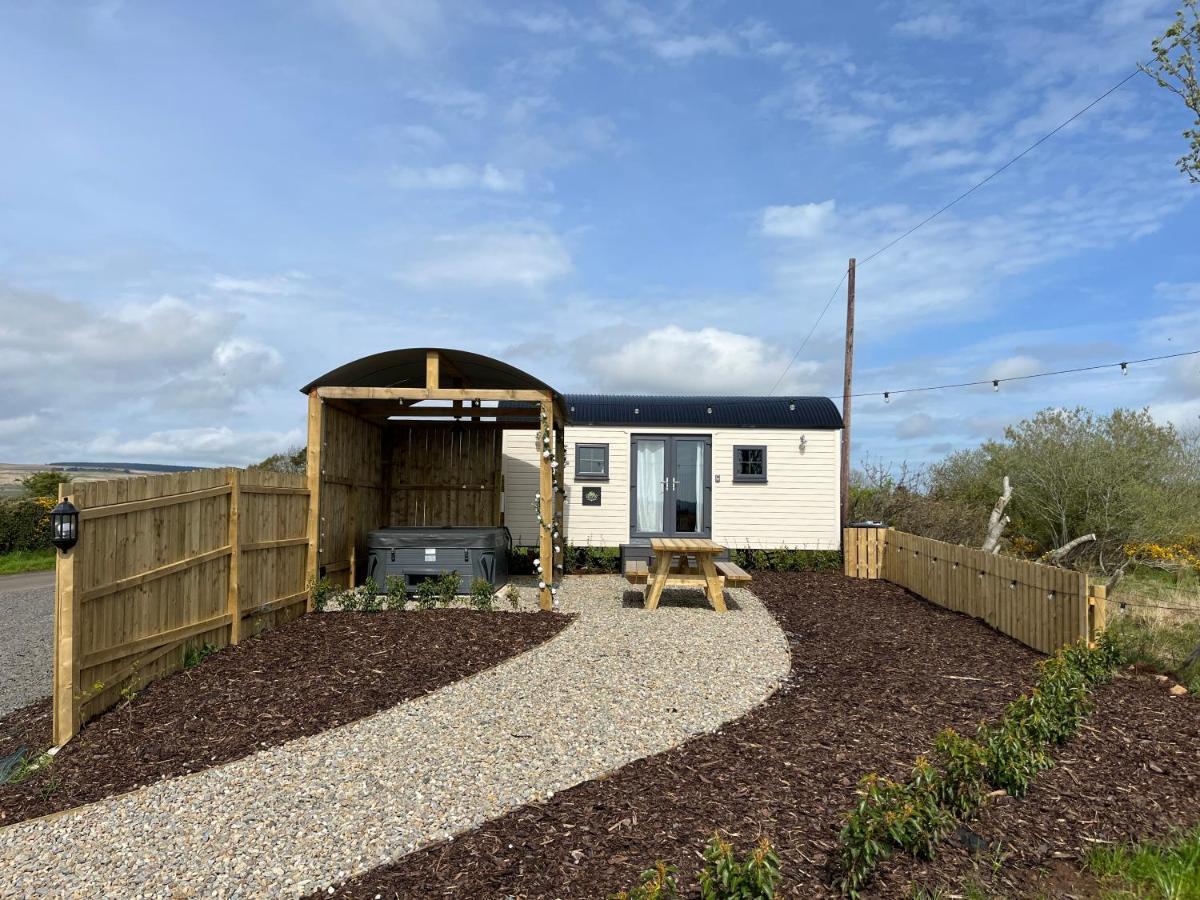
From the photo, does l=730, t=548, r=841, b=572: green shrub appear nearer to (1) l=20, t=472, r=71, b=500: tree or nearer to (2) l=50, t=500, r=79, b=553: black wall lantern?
(2) l=50, t=500, r=79, b=553: black wall lantern

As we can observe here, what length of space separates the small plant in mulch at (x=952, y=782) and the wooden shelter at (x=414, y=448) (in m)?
5.61

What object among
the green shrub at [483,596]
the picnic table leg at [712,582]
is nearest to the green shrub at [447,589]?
the green shrub at [483,596]

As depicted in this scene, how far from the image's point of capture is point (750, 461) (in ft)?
48.0

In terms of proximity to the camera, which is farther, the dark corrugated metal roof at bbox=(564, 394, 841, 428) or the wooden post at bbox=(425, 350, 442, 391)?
the dark corrugated metal roof at bbox=(564, 394, 841, 428)

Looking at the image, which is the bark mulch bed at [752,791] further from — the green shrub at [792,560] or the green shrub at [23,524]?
the green shrub at [23,524]

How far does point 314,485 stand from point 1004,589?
7.60m

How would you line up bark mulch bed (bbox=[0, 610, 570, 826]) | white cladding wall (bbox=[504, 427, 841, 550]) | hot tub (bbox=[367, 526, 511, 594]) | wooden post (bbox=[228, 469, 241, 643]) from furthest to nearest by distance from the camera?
1. white cladding wall (bbox=[504, 427, 841, 550])
2. hot tub (bbox=[367, 526, 511, 594])
3. wooden post (bbox=[228, 469, 241, 643])
4. bark mulch bed (bbox=[0, 610, 570, 826])

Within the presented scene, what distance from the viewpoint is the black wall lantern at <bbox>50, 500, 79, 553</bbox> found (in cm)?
499

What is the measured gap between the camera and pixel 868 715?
5402 mm

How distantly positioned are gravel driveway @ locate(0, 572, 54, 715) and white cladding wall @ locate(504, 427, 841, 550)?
7.46m

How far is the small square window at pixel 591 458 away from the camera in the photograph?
571 inches

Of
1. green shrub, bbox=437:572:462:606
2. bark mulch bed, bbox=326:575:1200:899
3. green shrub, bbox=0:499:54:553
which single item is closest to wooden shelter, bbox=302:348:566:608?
Result: green shrub, bbox=437:572:462:606

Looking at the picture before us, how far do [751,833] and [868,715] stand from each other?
218 cm

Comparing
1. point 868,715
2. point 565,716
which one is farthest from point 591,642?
point 868,715
